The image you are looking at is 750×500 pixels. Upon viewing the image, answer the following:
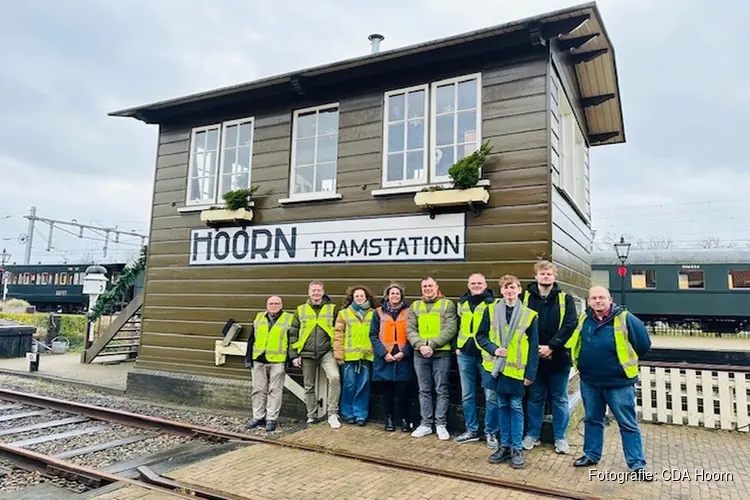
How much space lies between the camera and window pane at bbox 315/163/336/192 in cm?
751

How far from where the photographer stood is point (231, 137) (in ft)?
27.8

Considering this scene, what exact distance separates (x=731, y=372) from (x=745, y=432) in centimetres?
75

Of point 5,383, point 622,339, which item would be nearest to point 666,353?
point 622,339

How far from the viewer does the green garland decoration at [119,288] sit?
12.1 meters

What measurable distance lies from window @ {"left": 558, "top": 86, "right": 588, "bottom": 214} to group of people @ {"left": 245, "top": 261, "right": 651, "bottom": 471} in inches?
92.5

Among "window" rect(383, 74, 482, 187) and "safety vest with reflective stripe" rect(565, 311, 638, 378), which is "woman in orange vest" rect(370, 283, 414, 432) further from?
"safety vest with reflective stripe" rect(565, 311, 638, 378)

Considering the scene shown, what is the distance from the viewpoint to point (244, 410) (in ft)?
24.3

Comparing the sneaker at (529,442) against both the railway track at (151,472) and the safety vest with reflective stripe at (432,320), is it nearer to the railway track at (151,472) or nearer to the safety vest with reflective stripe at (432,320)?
the railway track at (151,472)

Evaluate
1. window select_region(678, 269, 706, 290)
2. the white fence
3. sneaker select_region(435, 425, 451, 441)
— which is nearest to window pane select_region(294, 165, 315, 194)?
sneaker select_region(435, 425, 451, 441)

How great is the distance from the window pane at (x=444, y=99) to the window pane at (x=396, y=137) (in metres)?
0.57

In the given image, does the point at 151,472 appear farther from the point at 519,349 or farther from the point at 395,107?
the point at 395,107

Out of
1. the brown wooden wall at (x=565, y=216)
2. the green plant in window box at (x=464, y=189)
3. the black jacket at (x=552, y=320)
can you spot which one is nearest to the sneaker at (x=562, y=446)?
the black jacket at (x=552, y=320)

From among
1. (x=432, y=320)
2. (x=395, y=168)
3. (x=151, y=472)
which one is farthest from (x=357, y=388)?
(x=395, y=168)

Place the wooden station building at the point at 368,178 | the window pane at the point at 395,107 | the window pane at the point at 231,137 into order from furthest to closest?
the window pane at the point at 231,137 → the window pane at the point at 395,107 → the wooden station building at the point at 368,178
